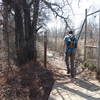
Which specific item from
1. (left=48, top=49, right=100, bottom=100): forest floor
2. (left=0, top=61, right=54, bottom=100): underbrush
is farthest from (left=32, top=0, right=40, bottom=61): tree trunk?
(left=48, top=49, right=100, bottom=100): forest floor

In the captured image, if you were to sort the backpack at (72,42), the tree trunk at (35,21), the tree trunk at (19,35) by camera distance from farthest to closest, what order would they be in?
the tree trunk at (35,21) < the tree trunk at (19,35) < the backpack at (72,42)

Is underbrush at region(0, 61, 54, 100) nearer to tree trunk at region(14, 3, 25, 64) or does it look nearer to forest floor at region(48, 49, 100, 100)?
forest floor at region(48, 49, 100, 100)

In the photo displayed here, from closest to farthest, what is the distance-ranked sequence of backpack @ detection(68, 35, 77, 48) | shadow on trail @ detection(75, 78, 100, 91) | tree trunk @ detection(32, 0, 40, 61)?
shadow on trail @ detection(75, 78, 100, 91)
backpack @ detection(68, 35, 77, 48)
tree trunk @ detection(32, 0, 40, 61)

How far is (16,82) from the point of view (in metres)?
4.95

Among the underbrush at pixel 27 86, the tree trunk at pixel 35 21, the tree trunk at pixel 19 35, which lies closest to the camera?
the underbrush at pixel 27 86

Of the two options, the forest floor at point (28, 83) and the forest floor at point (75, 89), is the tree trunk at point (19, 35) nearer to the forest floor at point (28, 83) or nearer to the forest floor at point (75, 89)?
the forest floor at point (28, 83)

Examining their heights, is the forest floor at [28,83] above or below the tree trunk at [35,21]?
below

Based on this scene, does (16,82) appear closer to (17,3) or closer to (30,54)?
(30,54)

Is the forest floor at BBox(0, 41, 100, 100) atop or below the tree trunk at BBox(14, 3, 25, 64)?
below

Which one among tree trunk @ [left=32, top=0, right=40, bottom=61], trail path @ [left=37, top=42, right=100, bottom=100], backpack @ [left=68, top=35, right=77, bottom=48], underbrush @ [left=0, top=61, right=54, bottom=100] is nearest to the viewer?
trail path @ [left=37, top=42, right=100, bottom=100]

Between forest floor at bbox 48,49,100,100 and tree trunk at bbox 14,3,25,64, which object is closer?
forest floor at bbox 48,49,100,100

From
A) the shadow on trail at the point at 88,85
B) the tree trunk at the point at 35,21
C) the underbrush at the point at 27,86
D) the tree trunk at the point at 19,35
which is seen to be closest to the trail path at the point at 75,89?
the shadow on trail at the point at 88,85

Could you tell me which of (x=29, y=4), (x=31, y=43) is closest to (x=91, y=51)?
(x=31, y=43)

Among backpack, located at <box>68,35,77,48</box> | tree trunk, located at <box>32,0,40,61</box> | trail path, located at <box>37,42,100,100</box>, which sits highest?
tree trunk, located at <box>32,0,40,61</box>
